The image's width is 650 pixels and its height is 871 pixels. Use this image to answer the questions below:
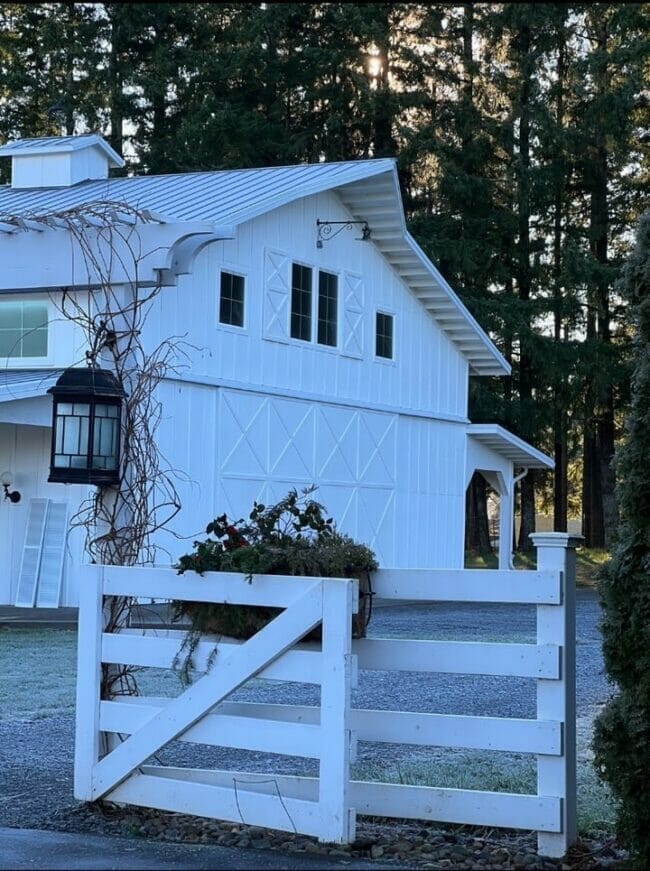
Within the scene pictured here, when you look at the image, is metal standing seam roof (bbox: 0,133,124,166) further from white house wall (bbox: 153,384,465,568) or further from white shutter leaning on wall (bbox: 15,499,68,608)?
white shutter leaning on wall (bbox: 15,499,68,608)

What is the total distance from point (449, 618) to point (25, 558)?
588 cm

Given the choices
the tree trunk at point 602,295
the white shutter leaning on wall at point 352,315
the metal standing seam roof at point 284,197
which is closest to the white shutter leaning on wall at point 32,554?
the metal standing seam roof at point 284,197

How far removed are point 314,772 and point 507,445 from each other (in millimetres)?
20003

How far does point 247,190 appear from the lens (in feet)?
68.4

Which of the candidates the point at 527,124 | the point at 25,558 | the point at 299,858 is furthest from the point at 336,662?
the point at 527,124

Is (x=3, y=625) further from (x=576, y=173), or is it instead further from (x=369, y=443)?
(x=576, y=173)

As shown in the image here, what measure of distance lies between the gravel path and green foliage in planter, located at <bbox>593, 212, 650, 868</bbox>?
0.31 m

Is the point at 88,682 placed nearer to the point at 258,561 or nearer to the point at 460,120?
the point at 258,561

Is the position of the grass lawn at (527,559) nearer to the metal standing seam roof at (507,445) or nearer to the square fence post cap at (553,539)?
the metal standing seam roof at (507,445)

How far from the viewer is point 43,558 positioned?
61.4 ft

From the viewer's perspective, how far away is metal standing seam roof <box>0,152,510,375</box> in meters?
20.0

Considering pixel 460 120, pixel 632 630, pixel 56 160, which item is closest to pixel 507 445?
pixel 56 160

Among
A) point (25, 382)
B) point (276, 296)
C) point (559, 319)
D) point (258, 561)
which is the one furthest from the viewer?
point (559, 319)

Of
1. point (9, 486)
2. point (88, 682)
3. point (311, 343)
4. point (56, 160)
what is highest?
point (56, 160)
